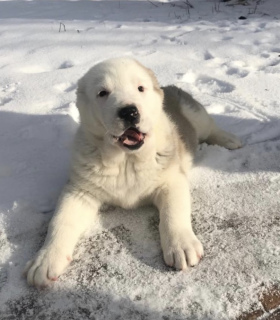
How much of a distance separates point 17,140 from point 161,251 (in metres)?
1.93

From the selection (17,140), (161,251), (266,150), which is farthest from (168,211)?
(17,140)

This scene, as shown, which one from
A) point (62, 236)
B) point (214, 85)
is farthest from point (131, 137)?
point (214, 85)

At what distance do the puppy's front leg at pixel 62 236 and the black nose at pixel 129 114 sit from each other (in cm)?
68

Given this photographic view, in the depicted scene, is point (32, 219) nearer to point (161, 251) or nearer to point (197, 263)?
point (161, 251)

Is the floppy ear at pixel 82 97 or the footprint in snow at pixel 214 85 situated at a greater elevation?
the floppy ear at pixel 82 97

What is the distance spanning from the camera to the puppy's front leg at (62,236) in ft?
7.88

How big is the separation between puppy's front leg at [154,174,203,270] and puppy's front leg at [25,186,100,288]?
1.60 feet

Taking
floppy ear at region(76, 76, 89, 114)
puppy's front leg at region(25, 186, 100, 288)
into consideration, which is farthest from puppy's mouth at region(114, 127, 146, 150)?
puppy's front leg at region(25, 186, 100, 288)

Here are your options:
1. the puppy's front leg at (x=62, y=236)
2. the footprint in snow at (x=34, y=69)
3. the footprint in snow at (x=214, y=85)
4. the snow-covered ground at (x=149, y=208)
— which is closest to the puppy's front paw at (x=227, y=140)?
the snow-covered ground at (x=149, y=208)

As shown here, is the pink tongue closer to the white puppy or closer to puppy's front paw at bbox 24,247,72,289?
the white puppy

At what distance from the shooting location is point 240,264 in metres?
2.40

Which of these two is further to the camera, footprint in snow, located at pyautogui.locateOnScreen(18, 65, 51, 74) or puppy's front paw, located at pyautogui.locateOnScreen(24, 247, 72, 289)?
footprint in snow, located at pyautogui.locateOnScreen(18, 65, 51, 74)

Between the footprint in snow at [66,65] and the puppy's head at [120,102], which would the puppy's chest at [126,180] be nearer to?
the puppy's head at [120,102]

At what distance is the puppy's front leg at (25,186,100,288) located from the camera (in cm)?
240
